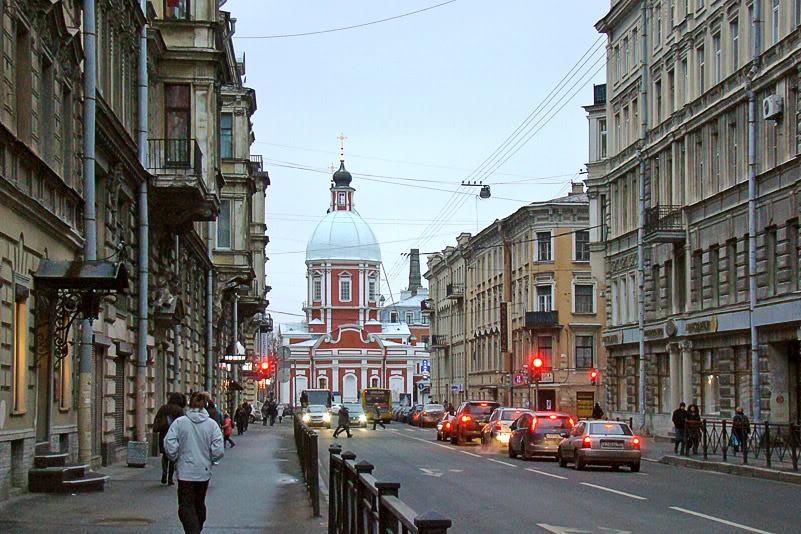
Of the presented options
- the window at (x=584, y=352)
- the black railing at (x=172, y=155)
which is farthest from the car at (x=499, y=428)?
the window at (x=584, y=352)

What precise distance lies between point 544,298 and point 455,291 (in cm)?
2578

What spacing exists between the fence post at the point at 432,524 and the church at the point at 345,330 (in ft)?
522

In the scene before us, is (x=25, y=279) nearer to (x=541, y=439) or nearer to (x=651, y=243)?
(x=541, y=439)

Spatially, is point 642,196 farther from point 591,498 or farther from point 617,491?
point 591,498

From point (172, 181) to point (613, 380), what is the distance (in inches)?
1123

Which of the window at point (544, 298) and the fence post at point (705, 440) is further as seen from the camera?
the window at point (544, 298)

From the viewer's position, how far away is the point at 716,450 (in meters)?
36.3

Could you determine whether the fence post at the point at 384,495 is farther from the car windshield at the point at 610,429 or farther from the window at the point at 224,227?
the window at the point at 224,227

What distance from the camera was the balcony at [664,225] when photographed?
152 feet

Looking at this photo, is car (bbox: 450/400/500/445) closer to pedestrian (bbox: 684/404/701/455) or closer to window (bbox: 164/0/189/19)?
pedestrian (bbox: 684/404/701/455)

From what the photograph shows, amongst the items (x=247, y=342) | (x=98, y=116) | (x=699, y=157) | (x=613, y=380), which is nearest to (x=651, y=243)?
(x=699, y=157)

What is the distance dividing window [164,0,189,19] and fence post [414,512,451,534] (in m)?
35.0

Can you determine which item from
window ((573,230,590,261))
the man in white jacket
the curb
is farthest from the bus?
the man in white jacket

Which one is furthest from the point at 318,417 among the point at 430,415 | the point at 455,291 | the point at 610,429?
the point at 610,429
